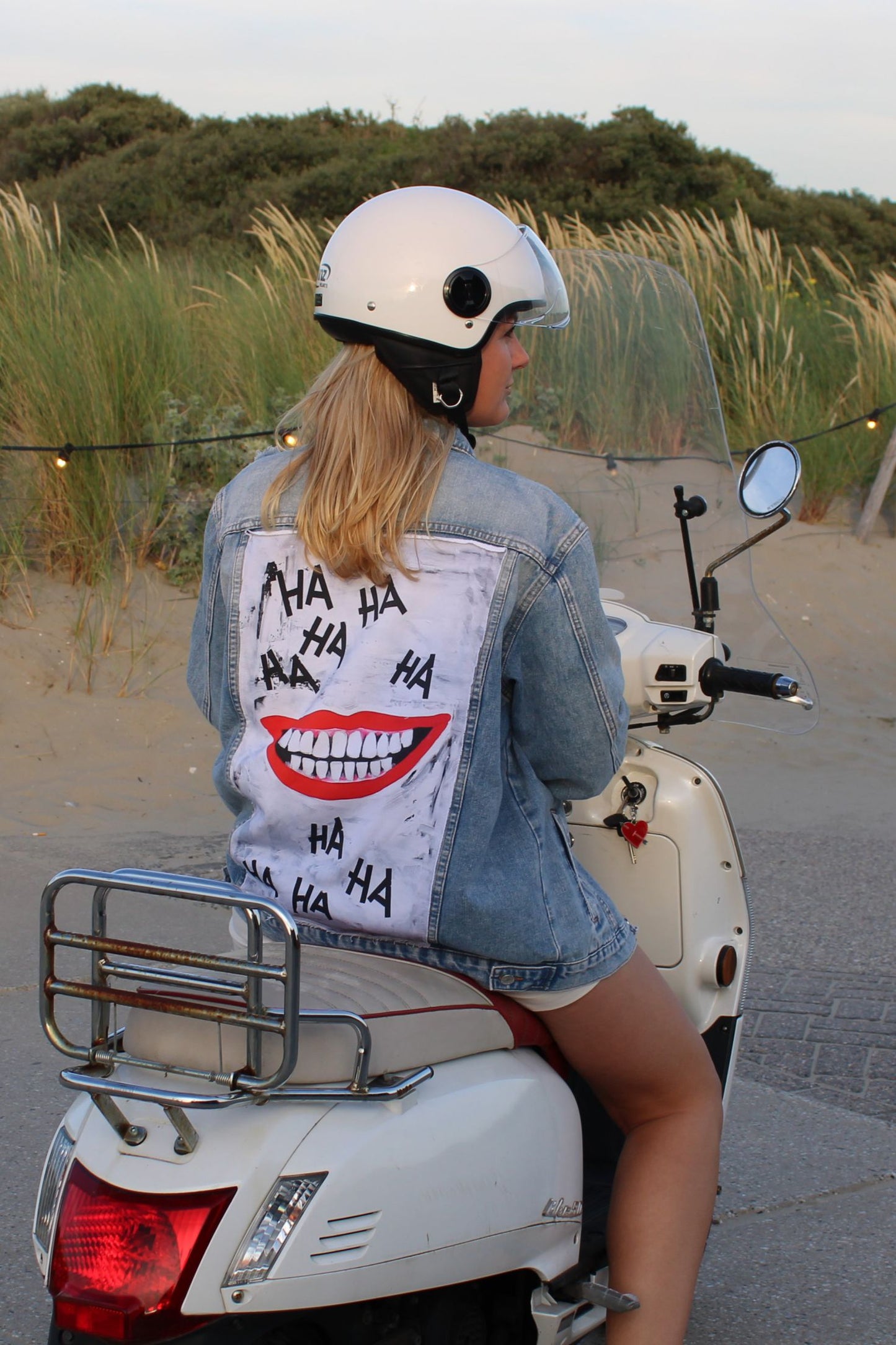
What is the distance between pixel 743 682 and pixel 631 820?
332 millimetres

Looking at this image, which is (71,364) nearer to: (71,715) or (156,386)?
(156,386)

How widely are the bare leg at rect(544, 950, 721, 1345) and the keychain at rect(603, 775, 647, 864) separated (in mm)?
379

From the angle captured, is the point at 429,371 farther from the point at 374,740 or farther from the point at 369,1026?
the point at 369,1026

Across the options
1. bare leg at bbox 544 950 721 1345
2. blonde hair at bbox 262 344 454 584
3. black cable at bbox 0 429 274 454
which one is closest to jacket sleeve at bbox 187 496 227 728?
blonde hair at bbox 262 344 454 584

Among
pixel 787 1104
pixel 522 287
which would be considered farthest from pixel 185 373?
pixel 522 287

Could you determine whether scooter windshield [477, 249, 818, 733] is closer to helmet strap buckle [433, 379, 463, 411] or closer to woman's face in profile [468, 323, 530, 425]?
woman's face in profile [468, 323, 530, 425]

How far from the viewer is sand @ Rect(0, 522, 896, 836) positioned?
5984mm

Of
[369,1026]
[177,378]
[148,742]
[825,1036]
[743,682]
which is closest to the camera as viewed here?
[369,1026]

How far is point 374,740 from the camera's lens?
5.94 feet

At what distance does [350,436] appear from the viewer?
192 centimetres

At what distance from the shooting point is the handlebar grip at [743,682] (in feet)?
7.30

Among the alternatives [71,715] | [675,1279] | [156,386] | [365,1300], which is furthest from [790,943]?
[156,386]

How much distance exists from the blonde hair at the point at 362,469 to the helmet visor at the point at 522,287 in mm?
163

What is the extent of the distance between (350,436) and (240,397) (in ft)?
21.3
